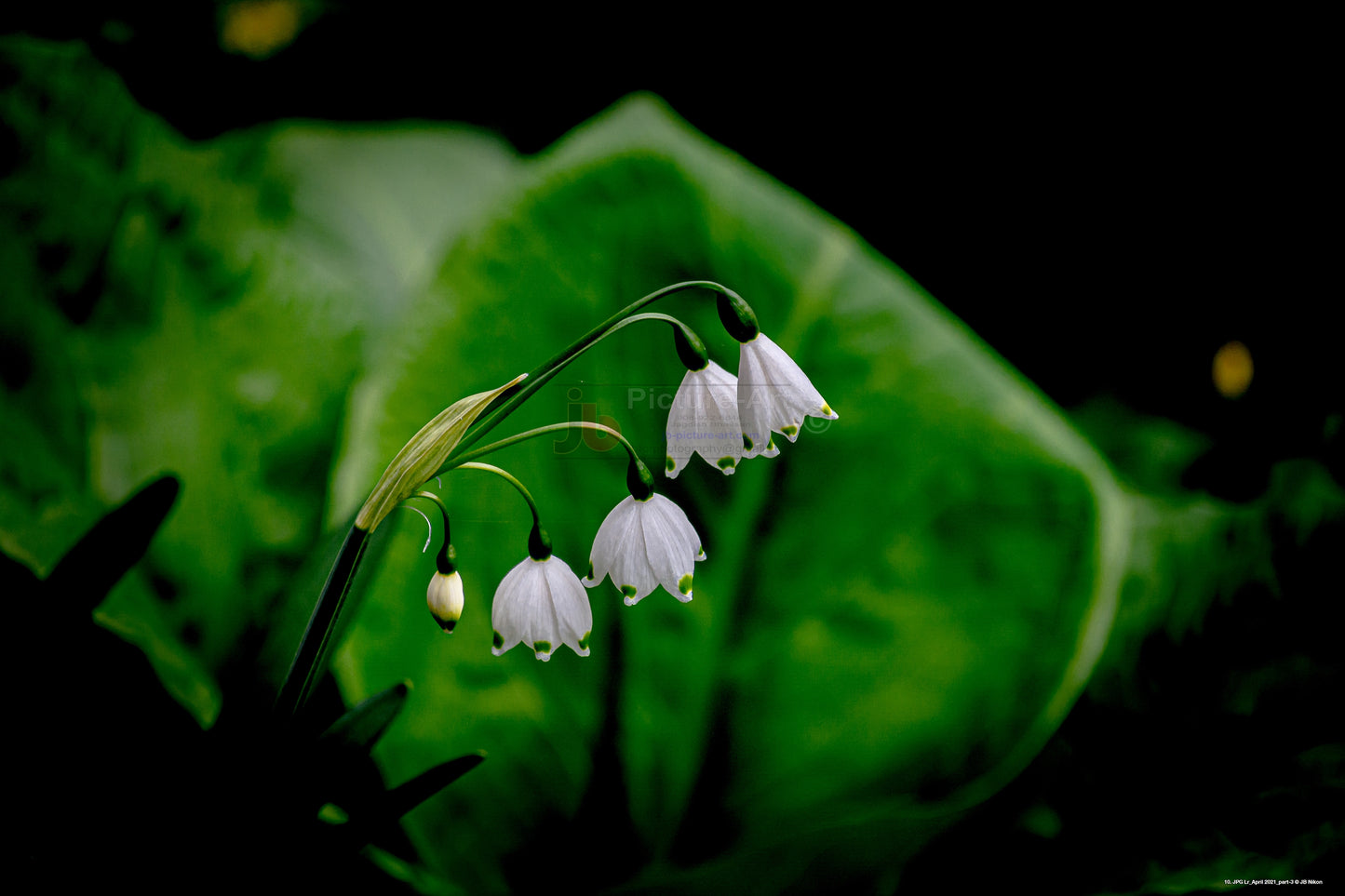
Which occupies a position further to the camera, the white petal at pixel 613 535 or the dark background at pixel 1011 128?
the dark background at pixel 1011 128

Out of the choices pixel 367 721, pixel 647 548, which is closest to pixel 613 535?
pixel 647 548

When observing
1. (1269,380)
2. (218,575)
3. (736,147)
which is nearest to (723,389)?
(218,575)

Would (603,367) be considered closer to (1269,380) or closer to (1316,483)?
(1316,483)

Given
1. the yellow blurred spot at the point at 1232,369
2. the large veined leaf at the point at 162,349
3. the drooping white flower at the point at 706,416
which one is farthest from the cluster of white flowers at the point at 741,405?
the yellow blurred spot at the point at 1232,369

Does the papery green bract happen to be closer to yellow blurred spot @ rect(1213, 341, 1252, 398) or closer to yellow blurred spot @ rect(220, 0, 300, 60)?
yellow blurred spot @ rect(220, 0, 300, 60)

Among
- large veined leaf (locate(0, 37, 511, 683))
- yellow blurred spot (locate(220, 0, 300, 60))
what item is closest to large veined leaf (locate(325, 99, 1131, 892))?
large veined leaf (locate(0, 37, 511, 683))

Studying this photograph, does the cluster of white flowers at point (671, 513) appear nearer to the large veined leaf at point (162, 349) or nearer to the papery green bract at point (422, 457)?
the papery green bract at point (422, 457)
